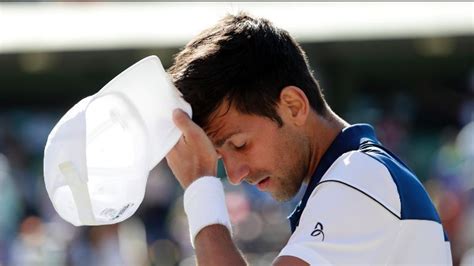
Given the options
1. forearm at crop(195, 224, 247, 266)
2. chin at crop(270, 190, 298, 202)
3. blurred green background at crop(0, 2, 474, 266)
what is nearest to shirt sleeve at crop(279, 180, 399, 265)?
forearm at crop(195, 224, 247, 266)

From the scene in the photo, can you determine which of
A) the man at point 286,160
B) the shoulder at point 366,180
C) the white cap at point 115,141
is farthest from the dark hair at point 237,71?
the shoulder at point 366,180

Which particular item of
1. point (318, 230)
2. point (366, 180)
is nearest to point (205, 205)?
point (318, 230)

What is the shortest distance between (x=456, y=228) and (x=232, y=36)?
6.49 meters

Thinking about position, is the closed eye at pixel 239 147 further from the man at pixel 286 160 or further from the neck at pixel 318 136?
the neck at pixel 318 136

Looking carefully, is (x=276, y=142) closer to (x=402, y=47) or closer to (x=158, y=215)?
(x=158, y=215)

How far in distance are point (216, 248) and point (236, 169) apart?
286 millimetres

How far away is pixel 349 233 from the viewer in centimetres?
276

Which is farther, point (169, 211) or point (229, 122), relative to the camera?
point (169, 211)

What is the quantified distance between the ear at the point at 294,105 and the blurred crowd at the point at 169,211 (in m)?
5.92

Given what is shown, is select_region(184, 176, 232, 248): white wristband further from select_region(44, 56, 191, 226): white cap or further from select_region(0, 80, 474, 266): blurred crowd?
select_region(0, 80, 474, 266): blurred crowd

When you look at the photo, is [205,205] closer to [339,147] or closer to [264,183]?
[264,183]

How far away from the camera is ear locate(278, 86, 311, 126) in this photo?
3025 millimetres

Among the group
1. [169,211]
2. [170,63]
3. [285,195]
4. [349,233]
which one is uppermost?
[349,233]

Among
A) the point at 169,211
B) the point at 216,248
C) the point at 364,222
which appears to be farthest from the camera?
the point at 169,211
